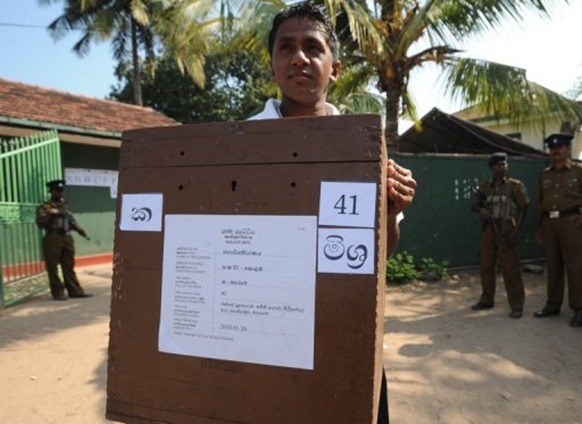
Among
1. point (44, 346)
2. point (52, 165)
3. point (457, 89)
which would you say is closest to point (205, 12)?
point (52, 165)

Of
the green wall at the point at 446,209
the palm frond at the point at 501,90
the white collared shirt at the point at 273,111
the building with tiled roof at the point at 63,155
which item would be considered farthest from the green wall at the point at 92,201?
the white collared shirt at the point at 273,111

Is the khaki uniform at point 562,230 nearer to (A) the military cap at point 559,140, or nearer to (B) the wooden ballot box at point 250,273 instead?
(A) the military cap at point 559,140

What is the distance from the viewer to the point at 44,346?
462 centimetres

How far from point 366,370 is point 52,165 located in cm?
732

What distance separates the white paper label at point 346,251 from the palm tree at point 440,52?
613 cm

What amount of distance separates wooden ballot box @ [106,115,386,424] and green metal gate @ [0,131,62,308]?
569cm

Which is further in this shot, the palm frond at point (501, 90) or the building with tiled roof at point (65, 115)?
the building with tiled roof at point (65, 115)

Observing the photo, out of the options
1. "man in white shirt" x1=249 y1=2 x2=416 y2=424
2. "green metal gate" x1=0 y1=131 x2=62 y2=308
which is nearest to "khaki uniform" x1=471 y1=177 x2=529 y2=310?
"man in white shirt" x1=249 y1=2 x2=416 y2=424

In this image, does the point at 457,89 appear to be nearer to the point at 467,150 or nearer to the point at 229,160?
the point at 467,150

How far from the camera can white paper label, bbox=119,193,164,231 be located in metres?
1.16

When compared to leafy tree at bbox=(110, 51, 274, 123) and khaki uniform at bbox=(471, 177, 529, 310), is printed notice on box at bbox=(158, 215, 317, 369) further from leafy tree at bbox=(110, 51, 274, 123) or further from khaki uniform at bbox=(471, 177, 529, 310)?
leafy tree at bbox=(110, 51, 274, 123)

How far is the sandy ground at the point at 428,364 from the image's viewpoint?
3.14m

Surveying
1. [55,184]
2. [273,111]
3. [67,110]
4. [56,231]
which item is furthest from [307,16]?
[67,110]

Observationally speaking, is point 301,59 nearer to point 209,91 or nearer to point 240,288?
point 240,288
